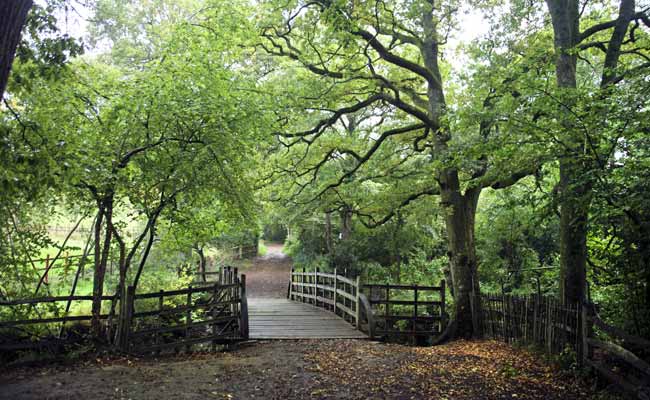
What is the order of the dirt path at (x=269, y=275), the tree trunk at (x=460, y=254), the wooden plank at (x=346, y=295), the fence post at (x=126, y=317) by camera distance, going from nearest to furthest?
1. the fence post at (x=126, y=317)
2. the tree trunk at (x=460, y=254)
3. the wooden plank at (x=346, y=295)
4. the dirt path at (x=269, y=275)

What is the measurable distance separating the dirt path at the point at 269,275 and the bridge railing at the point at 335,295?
184 inches

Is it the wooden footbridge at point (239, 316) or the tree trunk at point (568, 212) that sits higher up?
the tree trunk at point (568, 212)

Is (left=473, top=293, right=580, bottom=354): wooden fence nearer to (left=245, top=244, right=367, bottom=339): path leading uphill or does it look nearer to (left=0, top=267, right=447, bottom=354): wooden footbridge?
(left=0, top=267, right=447, bottom=354): wooden footbridge

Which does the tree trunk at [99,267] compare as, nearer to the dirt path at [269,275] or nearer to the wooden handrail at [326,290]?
the wooden handrail at [326,290]

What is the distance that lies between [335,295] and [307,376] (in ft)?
24.0

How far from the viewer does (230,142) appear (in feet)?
28.6

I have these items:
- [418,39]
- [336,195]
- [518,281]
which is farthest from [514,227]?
[418,39]

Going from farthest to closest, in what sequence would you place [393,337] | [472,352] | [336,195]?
[336,195] < [393,337] < [472,352]

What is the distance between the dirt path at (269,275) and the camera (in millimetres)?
24047

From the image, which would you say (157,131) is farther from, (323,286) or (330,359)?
(323,286)

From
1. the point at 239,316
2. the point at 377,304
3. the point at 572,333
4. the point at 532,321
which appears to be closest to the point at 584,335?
the point at 572,333

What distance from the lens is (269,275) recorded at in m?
29.8

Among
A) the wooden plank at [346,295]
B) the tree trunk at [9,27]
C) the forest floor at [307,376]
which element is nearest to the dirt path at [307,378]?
the forest floor at [307,376]

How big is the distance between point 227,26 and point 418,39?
4.44 m
